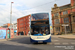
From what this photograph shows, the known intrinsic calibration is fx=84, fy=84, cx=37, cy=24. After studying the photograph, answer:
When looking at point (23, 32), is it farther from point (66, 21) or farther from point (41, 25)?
point (41, 25)

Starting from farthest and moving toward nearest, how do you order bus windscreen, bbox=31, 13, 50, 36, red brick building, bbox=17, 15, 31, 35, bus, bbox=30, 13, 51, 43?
red brick building, bbox=17, 15, 31, 35
bus windscreen, bbox=31, 13, 50, 36
bus, bbox=30, 13, 51, 43

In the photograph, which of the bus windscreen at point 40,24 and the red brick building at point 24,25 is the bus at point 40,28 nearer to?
the bus windscreen at point 40,24

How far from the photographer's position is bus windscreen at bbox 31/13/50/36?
10403mm

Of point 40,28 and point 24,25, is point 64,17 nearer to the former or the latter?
point 40,28

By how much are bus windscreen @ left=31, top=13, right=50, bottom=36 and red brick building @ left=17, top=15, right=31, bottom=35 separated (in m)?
48.5

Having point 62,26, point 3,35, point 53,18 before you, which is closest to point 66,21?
point 62,26

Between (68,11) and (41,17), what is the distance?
30.9 meters

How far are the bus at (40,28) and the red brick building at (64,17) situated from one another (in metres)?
28.1

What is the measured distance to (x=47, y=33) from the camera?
1020 cm

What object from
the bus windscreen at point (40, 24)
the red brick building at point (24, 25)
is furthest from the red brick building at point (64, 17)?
the bus windscreen at point (40, 24)

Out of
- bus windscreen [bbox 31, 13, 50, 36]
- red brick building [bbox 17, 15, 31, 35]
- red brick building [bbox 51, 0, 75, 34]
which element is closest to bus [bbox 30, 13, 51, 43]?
bus windscreen [bbox 31, 13, 50, 36]

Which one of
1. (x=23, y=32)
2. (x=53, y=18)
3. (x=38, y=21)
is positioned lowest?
(x=23, y=32)

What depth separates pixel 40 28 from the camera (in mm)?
10648

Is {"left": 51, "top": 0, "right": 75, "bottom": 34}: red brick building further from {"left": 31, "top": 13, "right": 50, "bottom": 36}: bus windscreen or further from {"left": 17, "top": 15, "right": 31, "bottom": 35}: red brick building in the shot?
{"left": 31, "top": 13, "right": 50, "bottom": 36}: bus windscreen
